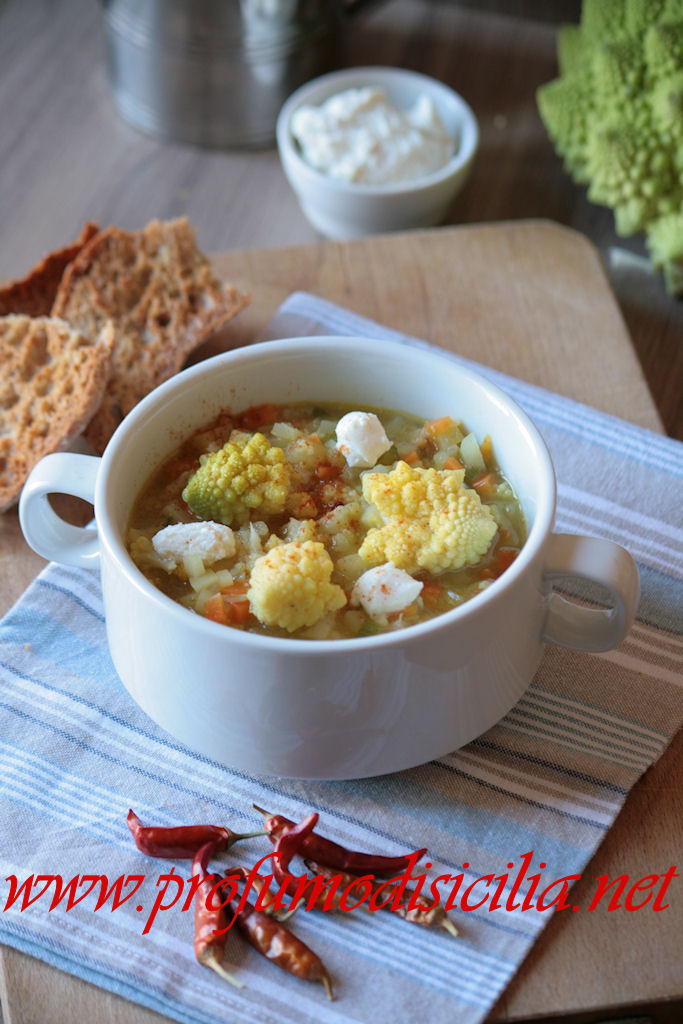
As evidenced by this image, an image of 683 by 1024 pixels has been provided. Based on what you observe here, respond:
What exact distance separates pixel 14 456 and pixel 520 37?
288cm

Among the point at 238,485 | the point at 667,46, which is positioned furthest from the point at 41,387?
the point at 667,46

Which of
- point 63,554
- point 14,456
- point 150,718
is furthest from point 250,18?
point 150,718

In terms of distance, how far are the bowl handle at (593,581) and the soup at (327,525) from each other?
0.12 m

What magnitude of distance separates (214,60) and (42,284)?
42.3 inches

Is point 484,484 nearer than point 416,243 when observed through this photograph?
Yes

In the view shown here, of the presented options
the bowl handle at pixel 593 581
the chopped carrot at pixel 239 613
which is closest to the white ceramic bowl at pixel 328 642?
the bowl handle at pixel 593 581

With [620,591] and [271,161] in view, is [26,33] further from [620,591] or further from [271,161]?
[620,591]

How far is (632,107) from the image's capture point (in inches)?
110

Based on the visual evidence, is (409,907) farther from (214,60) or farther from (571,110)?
(214,60)

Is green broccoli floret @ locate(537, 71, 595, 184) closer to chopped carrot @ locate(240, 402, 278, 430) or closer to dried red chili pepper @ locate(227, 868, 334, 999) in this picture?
chopped carrot @ locate(240, 402, 278, 430)

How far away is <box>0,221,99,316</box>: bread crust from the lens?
2.72m

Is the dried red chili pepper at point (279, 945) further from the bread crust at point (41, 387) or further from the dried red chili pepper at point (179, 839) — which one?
the bread crust at point (41, 387)

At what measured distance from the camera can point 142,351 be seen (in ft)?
8.48

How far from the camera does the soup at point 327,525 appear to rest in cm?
169
